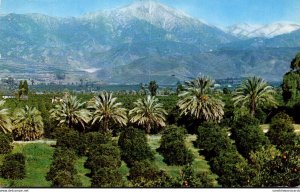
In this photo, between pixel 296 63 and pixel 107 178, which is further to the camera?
pixel 296 63

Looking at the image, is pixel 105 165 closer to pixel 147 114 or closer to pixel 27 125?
pixel 147 114

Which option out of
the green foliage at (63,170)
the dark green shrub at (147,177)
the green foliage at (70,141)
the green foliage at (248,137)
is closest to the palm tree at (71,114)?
the green foliage at (70,141)

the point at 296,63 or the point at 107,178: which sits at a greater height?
the point at 296,63

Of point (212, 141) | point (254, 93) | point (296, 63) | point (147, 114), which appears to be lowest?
point (212, 141)

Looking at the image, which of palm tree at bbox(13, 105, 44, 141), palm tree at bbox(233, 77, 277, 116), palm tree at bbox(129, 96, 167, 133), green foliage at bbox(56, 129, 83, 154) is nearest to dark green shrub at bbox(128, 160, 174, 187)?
green foliage at bbox(56, 129, 83, 154)

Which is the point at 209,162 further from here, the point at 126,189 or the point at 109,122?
the point at 126,189

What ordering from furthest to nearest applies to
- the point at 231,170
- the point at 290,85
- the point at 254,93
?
the point at 290,85
the point at 254,93
the point at 231,170

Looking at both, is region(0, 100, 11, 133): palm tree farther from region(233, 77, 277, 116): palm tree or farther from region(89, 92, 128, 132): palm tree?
region(233, 77, 277, 116): palm tree

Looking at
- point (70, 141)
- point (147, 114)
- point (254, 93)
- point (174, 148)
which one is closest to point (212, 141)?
point (174, 148)

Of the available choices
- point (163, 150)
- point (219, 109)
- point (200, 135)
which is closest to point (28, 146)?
point (163, 150)
